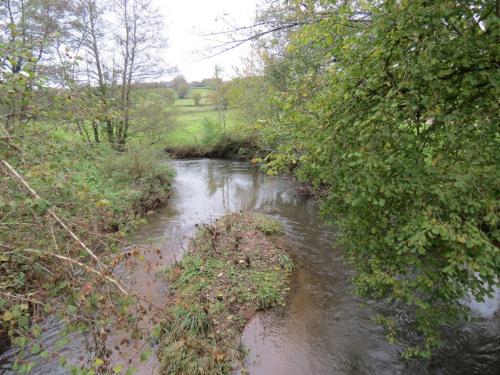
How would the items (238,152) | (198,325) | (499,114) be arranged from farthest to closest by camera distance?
(238,152) → (198,325) → (499,114)

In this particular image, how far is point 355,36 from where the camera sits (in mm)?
4047

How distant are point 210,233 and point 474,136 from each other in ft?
23.2

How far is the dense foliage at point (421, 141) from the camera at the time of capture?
3115mm

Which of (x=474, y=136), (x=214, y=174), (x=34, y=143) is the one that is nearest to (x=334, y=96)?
(x=474, y=136)

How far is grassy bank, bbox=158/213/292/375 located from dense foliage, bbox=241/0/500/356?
263 cm

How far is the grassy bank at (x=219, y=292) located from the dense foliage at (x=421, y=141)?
2627mm

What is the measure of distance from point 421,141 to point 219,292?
5024mm

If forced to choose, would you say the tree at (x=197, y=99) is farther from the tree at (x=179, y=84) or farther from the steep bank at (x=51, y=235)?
the steep bank at (x=51, y=235)

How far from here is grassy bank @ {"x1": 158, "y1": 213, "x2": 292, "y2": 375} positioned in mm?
5027

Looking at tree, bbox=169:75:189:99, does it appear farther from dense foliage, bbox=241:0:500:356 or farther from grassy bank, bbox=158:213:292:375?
dense foliage, bbox=241:0:500:356

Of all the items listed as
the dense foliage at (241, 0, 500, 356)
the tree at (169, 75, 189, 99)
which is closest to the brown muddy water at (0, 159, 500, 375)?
the dense foliage at (241, 0, 500, 356)

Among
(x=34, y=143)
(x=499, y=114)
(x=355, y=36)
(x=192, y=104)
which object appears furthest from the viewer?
(x=192, y=104)

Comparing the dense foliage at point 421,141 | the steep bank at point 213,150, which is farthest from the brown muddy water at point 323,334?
the steep bank at point 213,150

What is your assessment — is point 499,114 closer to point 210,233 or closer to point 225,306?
point 225,306
